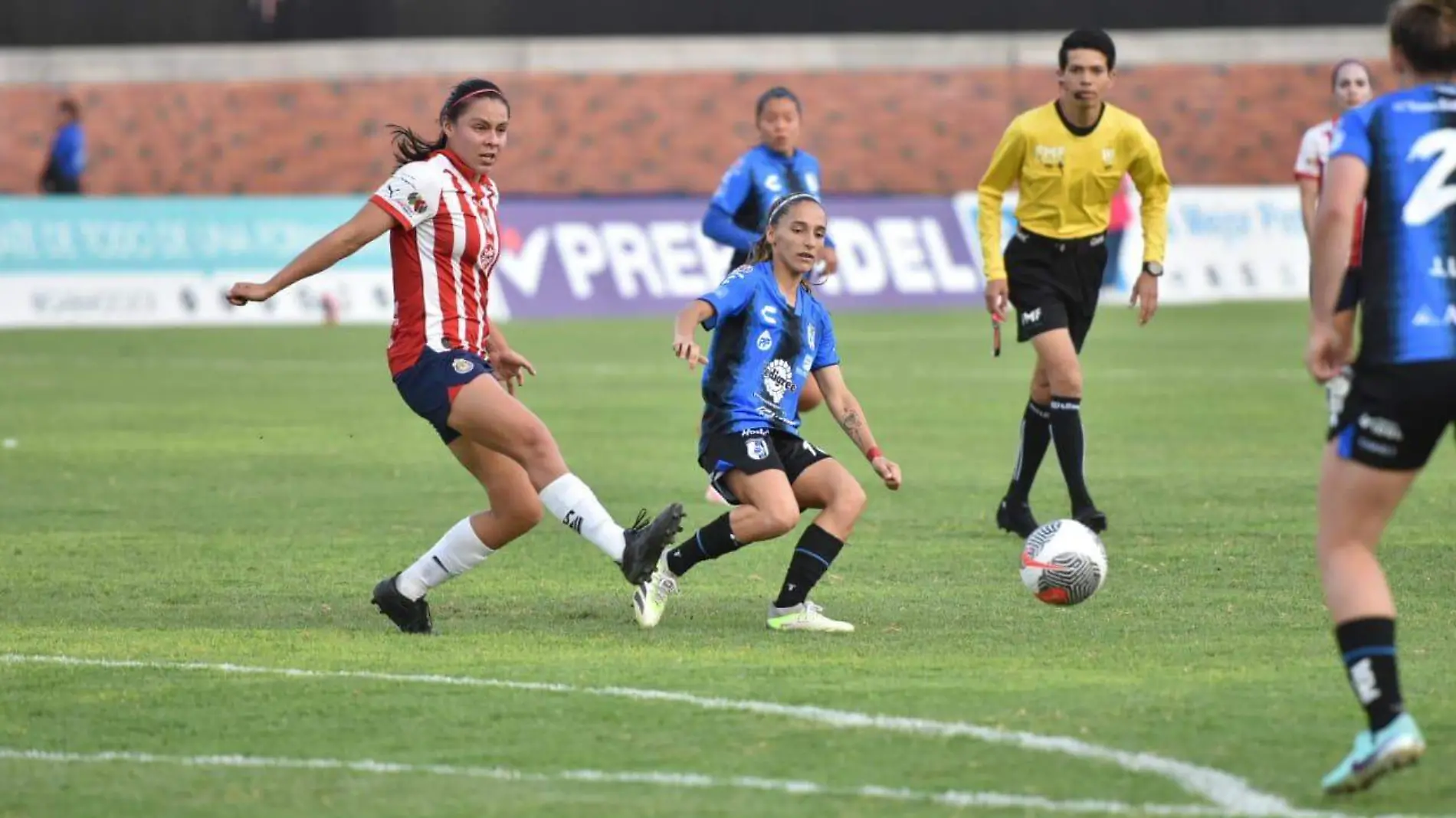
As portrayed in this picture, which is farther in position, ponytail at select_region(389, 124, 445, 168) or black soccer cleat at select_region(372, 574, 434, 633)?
ponytail at select_region(389, 124, 445, 168)

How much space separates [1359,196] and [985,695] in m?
1.96

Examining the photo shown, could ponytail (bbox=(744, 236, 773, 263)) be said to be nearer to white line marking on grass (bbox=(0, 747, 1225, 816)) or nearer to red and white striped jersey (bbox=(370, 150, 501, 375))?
red and white striped jersey (bbox=(370, 150, 501, 375))

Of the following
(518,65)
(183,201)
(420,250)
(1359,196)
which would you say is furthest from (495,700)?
(518,65)

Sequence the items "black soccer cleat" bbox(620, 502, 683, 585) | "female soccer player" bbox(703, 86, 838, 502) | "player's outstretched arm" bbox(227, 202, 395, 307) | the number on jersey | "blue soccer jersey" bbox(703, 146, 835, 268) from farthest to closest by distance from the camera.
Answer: "blue soccer jersey" bbox(703, 146, 835, 268) < "female soccer player" bbox(703, 86, 838, 502) < "black soccer cleat" bbox(620, 502, 683, 585) < "player's outstretched arm" bbox(227, 202, 395, 307) < the number on jersey

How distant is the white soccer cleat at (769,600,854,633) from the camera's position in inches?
318

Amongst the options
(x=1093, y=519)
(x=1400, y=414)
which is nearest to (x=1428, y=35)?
(x=1400, y=414)

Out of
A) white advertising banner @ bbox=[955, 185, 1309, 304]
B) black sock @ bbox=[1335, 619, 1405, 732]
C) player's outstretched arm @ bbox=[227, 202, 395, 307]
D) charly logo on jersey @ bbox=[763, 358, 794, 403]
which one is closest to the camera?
black sock @ bbox=[1335, 619, 1405, 732]

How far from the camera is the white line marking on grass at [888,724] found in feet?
17.7

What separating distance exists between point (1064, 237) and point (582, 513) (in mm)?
3895

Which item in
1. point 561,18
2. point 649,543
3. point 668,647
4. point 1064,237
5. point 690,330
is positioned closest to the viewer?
point 668,647

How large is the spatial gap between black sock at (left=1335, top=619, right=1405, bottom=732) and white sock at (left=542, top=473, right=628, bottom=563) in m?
3.23

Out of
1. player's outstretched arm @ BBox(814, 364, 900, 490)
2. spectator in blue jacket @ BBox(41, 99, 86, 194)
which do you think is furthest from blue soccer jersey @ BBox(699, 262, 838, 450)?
spectator in blue jacket @ BBox(41, 99, 86, 194)

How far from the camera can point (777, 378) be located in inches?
337

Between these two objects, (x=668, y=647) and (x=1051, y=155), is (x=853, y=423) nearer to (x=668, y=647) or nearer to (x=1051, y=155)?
(x=668, y=647)
